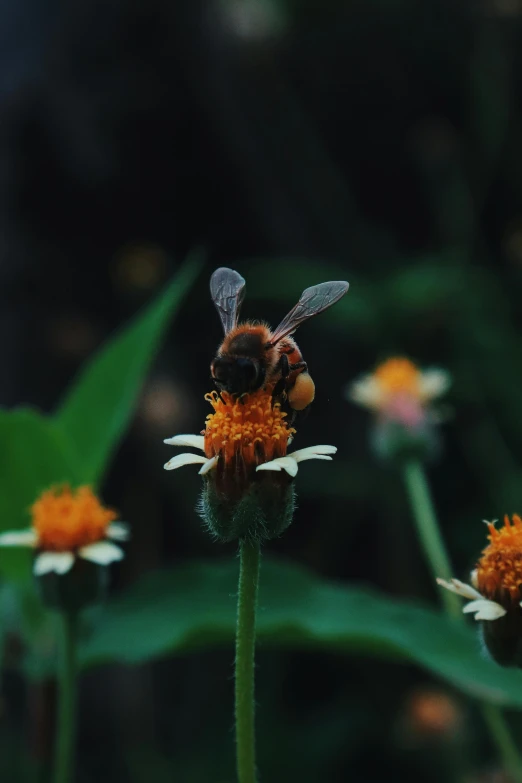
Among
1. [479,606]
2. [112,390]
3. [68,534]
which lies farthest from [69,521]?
[479,606]

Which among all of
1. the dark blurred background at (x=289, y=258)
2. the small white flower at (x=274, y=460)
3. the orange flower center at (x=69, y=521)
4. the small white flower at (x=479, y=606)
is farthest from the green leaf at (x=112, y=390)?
the dark blurred background at (x=289, y=258)

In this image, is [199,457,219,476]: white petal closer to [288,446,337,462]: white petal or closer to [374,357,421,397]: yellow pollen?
[288,446,337,462]: white petal

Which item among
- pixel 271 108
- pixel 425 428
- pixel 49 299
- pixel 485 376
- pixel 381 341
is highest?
pixel 271 108

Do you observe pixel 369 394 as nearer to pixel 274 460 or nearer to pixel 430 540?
pixel 430 540

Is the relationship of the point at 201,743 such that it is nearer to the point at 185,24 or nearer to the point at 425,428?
the point at 425,428

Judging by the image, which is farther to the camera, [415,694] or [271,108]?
[271,108]

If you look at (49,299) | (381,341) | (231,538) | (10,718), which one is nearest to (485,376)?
(381,341)

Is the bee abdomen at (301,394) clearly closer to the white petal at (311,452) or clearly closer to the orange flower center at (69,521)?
the white petal at (311,452)

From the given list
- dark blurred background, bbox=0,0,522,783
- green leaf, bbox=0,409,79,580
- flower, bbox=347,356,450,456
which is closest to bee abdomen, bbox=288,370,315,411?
green leaf, bbox=0,409,79,580
